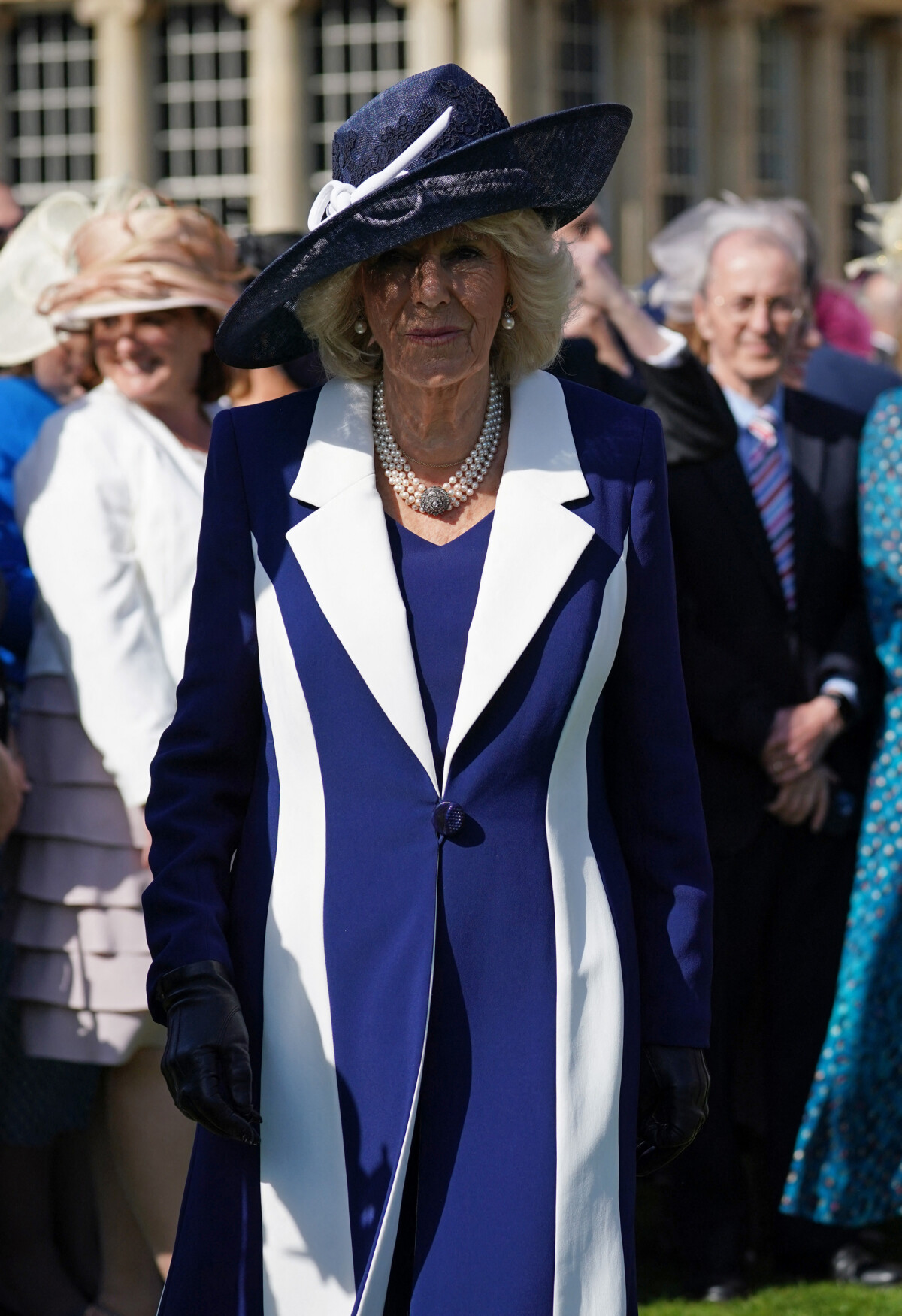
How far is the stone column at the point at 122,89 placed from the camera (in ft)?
88.4

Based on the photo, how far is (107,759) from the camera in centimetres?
376

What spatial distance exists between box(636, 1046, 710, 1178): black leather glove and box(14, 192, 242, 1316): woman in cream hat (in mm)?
1471

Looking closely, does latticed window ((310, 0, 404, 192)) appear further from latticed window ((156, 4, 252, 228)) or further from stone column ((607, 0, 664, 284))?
stone column ((607, 0, 664, 284))

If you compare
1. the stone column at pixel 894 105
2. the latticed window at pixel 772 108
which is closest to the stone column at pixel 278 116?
the latticed window at pixel 772 108

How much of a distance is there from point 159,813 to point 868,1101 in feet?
8.27

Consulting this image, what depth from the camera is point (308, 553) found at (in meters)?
2.50

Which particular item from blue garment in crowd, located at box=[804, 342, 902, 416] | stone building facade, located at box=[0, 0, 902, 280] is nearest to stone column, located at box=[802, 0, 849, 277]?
stone building facade, located at box=[0, 0, 902, 280]

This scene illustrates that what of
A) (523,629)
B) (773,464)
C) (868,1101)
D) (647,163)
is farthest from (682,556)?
(647,163)

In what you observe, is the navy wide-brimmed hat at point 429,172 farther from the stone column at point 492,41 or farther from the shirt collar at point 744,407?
the stone column at point 492,41

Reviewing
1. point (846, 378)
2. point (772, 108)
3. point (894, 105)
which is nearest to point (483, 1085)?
point (846, 378)

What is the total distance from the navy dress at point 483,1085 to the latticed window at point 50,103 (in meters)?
26.4

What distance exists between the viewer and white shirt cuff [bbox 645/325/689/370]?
4344mm

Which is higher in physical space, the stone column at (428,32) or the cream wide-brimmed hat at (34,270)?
the stone column at (428,32)

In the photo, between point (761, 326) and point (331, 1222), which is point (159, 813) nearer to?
point (331, 1222)
